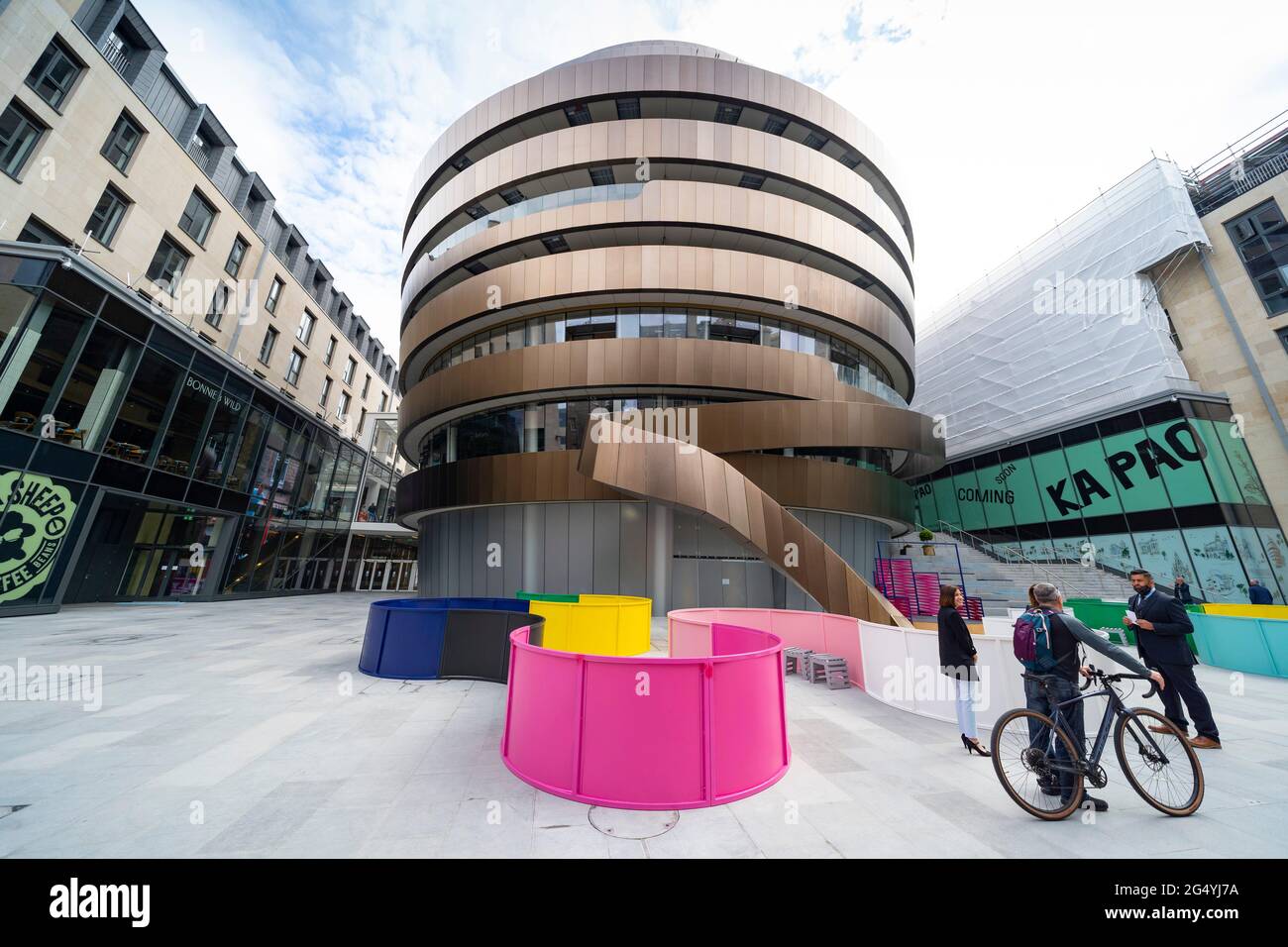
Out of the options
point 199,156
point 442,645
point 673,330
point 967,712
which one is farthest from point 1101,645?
point 199,156

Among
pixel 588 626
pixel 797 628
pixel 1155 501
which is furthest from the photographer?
pixel 1155 501

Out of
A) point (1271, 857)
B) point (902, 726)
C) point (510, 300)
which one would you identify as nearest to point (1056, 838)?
point (1271, 857)

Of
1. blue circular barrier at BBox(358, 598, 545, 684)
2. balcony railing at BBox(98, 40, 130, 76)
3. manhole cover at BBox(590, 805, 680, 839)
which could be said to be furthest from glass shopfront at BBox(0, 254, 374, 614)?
manhole cover at BBox(590, 805, 680, 839)

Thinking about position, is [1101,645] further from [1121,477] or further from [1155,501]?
[1121,477]

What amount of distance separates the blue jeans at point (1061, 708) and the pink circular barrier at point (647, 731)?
109 inches

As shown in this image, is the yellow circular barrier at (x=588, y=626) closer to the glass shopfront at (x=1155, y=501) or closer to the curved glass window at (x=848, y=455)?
the curved glass window at (x=848, y=455)

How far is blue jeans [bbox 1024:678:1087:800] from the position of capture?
494cm

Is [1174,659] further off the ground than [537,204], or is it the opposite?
[537,204]

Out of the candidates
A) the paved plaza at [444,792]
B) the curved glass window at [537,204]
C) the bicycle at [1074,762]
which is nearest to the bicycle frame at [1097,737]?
the bicycle at [1074,762]

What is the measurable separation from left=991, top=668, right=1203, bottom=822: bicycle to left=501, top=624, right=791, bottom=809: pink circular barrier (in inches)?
95.4

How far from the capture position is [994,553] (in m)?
30.9

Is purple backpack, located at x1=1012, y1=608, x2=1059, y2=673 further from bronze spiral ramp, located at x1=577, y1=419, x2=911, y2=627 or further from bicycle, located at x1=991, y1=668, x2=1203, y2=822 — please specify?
bronze spiral ramp, located at x1=577, y1=419, x2=911, y2=627

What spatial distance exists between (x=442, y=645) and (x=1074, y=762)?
386 inches
